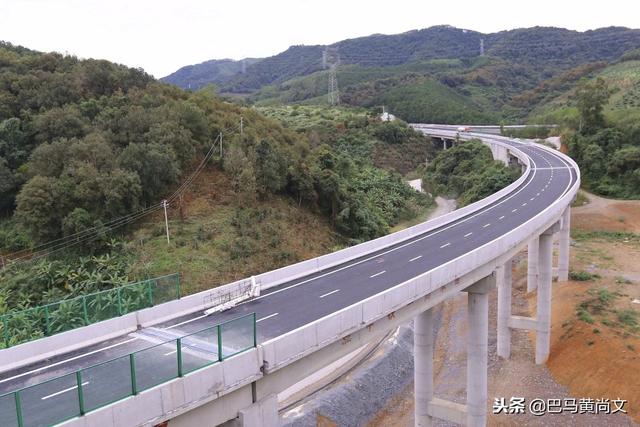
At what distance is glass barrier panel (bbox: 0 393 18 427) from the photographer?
35.2 ft

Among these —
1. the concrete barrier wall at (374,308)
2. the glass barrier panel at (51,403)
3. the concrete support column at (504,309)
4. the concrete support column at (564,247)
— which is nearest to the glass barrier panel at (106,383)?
the glass barrier panel at (51,403)

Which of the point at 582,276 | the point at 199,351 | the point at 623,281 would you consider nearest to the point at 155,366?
the point at 199,351

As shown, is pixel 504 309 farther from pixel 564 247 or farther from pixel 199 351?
pixel 199 351

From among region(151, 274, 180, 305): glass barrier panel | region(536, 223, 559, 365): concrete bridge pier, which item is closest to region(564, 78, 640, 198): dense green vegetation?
region(536, 223, 559, 365): concrete bridge pier

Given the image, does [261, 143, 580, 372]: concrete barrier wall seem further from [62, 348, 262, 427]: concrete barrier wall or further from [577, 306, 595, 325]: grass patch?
[577, 306, 595, 325]: grass patch

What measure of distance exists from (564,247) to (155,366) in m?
40.5

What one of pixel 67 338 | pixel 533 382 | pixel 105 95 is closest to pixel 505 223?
pixel 533 382

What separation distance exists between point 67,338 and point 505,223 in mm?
28325

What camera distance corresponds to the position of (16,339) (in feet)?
70.3

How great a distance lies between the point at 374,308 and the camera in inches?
706

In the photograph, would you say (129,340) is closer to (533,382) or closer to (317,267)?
(317,267)

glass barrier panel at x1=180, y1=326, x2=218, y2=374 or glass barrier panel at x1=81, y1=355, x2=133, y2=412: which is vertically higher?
glass barrier panel at x1=81, y1=355, x2=133, y2=412

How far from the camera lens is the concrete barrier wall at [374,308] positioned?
14844 mm

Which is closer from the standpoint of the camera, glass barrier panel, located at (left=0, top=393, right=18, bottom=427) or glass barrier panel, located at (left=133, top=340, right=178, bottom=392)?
glass barrier panel, located at (left=0, top=393, right=18, bottom=427)
